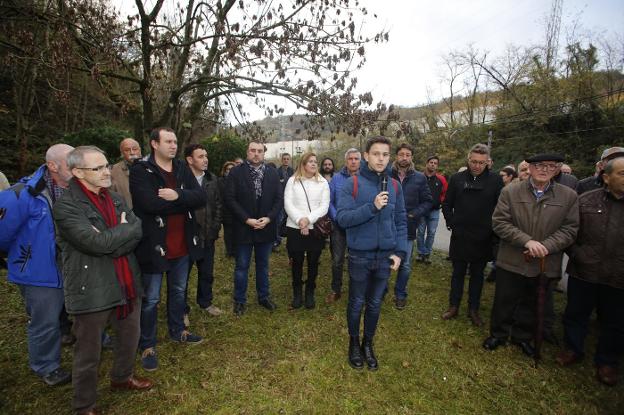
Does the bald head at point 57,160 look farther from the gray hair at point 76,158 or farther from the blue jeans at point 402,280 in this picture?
the blue jeans at point 402,280

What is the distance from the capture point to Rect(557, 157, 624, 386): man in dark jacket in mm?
3064

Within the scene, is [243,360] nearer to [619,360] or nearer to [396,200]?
[396,200]

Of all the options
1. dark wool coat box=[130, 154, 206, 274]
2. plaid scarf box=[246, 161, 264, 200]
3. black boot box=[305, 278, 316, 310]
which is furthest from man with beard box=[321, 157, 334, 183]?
dark wool coat box=[130, 154, 206, 274]

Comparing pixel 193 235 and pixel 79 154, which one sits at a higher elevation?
pixel 79 154

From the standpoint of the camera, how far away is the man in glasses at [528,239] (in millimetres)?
3268

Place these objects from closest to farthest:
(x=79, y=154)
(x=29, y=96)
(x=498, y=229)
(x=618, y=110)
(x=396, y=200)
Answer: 1. (x=79, y=154)
2. (x=396, y=200)
3. (x=498, y=229)
4. (x=29, y=96)
5. (x=618, y=110)

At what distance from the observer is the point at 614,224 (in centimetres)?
310

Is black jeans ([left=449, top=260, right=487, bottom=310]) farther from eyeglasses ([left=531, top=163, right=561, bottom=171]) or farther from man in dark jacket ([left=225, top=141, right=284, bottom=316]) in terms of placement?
man in dark jacket ([left=225, top=141, right=284, bottom=316])

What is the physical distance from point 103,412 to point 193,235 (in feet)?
5.42

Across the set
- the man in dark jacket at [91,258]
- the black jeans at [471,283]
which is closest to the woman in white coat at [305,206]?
the black jeans at [471,283]

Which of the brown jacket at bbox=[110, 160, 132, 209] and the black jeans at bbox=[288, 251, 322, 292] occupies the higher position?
the brown jacket at bbox=[110, 160, 132, 209]

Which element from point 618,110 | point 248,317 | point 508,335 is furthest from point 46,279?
point 618,110

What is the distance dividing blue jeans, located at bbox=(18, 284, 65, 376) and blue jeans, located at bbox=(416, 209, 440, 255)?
19.0 ft

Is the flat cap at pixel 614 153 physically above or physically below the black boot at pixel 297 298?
above
